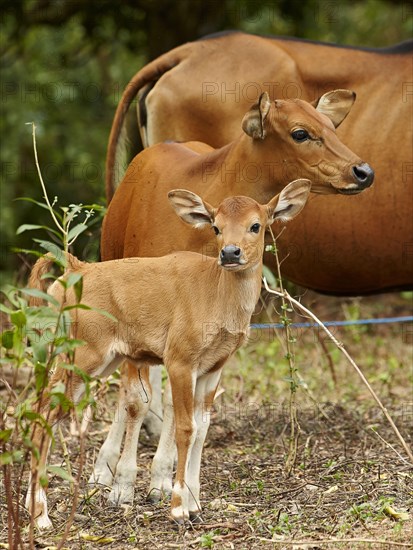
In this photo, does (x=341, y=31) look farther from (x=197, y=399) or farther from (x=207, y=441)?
(x=197, y=399)

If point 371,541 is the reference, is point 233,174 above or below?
above

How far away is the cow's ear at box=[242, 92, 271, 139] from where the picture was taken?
19.4ft

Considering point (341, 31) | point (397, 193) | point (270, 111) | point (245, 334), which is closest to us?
point (245, 334)

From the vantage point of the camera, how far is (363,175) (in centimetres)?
582

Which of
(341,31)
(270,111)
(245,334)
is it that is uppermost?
(270,111)

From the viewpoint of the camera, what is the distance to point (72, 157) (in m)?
13.6

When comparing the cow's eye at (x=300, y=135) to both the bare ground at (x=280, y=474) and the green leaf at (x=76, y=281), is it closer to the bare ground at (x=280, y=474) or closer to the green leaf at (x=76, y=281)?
the bare ground at (x=280, y=474)

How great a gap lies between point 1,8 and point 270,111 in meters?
7.64

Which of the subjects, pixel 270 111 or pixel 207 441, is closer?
pixel 270 111

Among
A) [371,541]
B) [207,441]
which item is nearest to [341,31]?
[207,441]

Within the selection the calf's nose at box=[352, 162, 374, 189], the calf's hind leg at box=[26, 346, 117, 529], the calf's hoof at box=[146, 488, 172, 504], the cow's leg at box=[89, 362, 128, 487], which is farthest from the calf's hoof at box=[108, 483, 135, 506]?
the calf's nose at box=[352, 162, 374, 189]

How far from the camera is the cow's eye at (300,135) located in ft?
19.3

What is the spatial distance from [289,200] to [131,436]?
1461 mm

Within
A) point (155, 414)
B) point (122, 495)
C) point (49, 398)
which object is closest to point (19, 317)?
point (49, 398)
